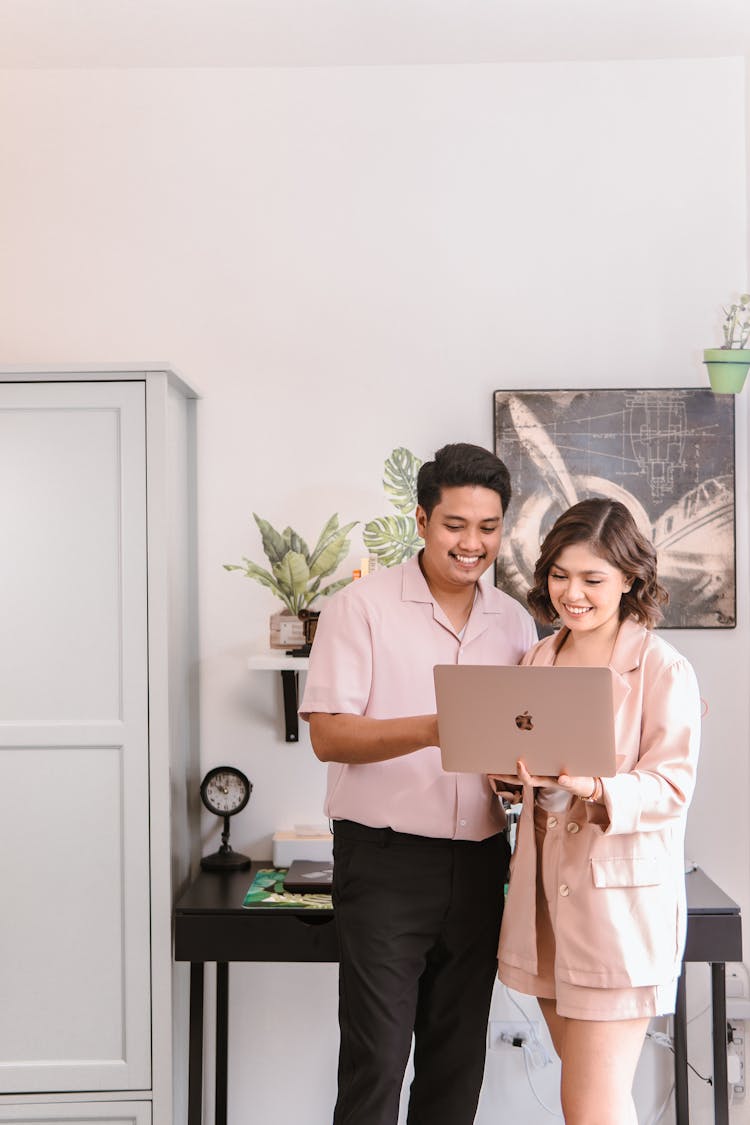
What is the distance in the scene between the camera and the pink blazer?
5.72 feet

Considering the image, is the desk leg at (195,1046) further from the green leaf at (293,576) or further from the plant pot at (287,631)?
the green leaf at (293,576)

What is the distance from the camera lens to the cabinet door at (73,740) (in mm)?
2447

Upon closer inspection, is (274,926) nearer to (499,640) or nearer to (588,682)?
(499,640)

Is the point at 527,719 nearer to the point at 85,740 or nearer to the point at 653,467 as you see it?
the point at 85,740

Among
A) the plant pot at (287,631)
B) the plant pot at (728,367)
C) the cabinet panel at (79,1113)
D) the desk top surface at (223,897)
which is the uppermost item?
the plant pot at (728,367)

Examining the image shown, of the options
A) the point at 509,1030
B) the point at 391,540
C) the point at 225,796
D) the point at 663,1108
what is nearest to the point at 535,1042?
the point at 509,1030

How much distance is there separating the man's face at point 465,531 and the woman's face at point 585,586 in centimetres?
18

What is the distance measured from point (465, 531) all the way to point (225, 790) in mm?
1155

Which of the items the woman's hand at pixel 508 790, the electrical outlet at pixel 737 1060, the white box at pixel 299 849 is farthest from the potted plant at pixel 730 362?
the electrical outlet at pixel 737 1060

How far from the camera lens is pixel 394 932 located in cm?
196

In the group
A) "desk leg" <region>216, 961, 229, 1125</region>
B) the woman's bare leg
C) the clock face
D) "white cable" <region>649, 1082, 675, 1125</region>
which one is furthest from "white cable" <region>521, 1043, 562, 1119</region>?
the woman's bare leg

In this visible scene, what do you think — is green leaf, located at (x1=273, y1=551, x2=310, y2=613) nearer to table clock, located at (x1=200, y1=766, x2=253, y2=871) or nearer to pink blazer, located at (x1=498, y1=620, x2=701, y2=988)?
table clock, located at (x1=200, y1=766, x2=253, y2=871)

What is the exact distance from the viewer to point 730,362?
2748mm

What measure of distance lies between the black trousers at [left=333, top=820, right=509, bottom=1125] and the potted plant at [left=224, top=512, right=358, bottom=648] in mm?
749
